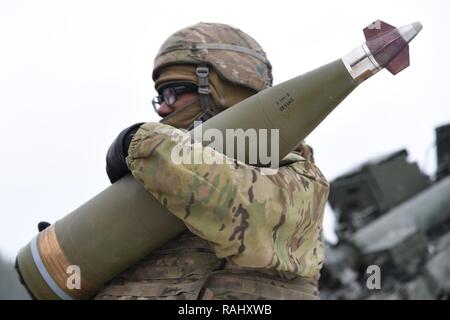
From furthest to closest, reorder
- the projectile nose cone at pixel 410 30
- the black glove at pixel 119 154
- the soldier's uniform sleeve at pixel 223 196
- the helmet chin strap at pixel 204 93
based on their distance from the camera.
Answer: the helmet chin strap at pixel 204 93 < the projectile nose cone at pixel 410 30 < the black glove at pixel 119 154 < the soldier's uniform sleeve at pixel 223 196

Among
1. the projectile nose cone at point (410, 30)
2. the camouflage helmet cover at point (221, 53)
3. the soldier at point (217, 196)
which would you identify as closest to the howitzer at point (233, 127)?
the projectile nose cone at point (410, 30)

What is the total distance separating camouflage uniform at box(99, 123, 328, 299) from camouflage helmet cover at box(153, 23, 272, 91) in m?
0.46

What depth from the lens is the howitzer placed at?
331 cm

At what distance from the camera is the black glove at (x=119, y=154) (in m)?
3.22

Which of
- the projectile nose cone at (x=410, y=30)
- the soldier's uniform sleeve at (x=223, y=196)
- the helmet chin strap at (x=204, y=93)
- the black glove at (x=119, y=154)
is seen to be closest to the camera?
the soldier's uniform sleeve at (x=223, y=196)

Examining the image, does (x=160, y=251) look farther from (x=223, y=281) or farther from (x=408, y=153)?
(x=408, y=153)

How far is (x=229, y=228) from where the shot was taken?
9.77ft

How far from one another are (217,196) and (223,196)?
0.02 m

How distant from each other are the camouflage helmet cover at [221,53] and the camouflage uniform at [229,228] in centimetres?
46
